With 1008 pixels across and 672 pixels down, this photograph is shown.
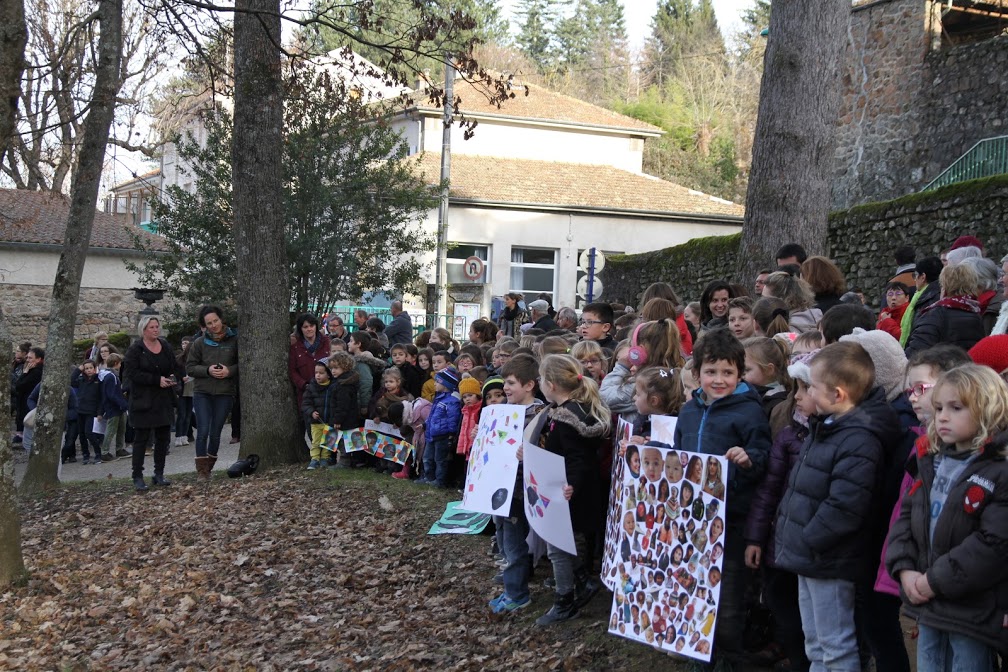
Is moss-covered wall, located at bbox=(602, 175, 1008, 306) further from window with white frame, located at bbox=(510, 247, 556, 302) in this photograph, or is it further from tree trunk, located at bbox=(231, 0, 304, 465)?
window with white frame, located at bbox=(510, 247, 556, 302)

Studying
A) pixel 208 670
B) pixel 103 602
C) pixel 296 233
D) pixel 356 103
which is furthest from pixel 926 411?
pixel 296 233

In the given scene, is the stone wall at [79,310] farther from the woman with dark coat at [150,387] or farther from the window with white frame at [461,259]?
the woman with dark coat at [150,387]

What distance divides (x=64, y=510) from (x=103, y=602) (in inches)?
167

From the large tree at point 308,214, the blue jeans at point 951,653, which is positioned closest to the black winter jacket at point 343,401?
the blue jeans at point 951,653

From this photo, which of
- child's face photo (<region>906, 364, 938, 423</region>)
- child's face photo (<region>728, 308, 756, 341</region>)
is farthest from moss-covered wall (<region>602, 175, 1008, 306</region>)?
child's face photo (<region>906, 364, 938, 423</region>)

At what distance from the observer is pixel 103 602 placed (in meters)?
8.36

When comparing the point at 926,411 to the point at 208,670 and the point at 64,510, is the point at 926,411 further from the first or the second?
the point at 64,510

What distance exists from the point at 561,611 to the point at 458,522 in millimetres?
2624

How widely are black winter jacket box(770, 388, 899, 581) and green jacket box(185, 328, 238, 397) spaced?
9.40 metres

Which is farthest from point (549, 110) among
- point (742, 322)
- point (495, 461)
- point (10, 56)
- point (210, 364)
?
point (495, 461)

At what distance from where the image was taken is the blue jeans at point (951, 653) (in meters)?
3.98

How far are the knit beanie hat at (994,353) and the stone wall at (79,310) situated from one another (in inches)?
1289

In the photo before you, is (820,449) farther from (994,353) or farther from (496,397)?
(496,397)

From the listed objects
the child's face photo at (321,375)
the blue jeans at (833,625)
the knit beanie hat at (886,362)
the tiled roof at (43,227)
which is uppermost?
the tiled roof at (43,227)
